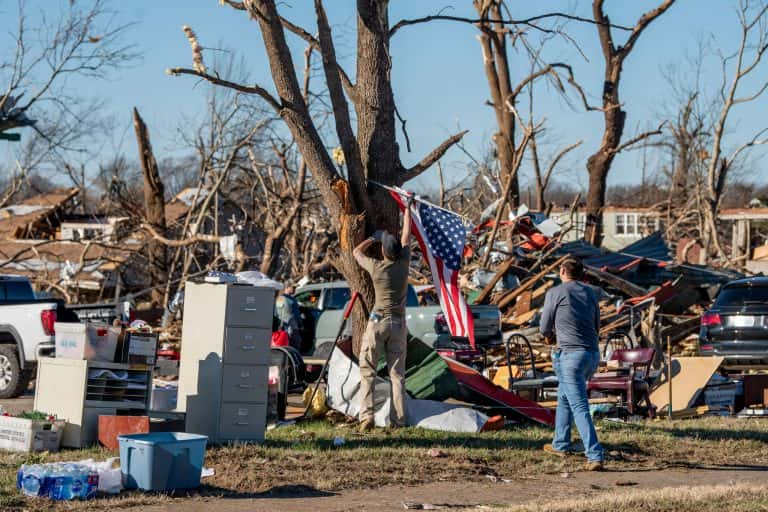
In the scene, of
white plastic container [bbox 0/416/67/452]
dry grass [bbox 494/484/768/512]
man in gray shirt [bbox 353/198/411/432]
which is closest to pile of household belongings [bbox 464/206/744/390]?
man in gray shirt [bbox 353/198/411/432]

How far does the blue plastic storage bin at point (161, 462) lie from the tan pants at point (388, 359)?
327 centimetres

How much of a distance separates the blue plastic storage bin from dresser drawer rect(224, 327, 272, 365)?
2.12 m

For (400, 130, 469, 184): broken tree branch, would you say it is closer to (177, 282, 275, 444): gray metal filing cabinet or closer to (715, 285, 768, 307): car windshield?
(177, 282, 275, 444): gray metal filing cabinet

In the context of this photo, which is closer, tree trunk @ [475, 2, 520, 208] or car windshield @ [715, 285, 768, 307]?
car windshield @ [715, 285, 768, 307]

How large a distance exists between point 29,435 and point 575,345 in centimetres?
505

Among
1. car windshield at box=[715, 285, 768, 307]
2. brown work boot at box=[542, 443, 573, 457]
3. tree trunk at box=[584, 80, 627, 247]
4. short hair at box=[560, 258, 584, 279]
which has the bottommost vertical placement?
brown work boot at box=[542, 443, 573, 457]

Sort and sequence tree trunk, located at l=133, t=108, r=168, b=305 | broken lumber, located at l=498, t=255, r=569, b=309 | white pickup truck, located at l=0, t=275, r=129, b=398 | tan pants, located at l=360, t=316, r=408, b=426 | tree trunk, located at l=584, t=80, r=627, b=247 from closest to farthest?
tan pants, located at l=360, t=316, r=408, b=426, white pickup truck, located at l=0, t=275, r=129, b=398, broken lumber, located at l=498, t=255, r=569, b=309, tree trunk, located at l=133, t=108, r=168, b=305, tree trunk, located at l=584, t=80, r=627, b=247

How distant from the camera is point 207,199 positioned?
25.7 m

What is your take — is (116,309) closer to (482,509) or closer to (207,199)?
(207,199)

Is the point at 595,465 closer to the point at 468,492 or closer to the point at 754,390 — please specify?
the point at 468,492

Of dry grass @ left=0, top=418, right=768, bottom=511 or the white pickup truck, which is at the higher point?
the white pickup truck

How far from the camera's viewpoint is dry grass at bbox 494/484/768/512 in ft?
24.7

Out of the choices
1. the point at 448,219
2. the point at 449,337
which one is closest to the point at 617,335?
the point at 449,337

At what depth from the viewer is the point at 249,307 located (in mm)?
10414
